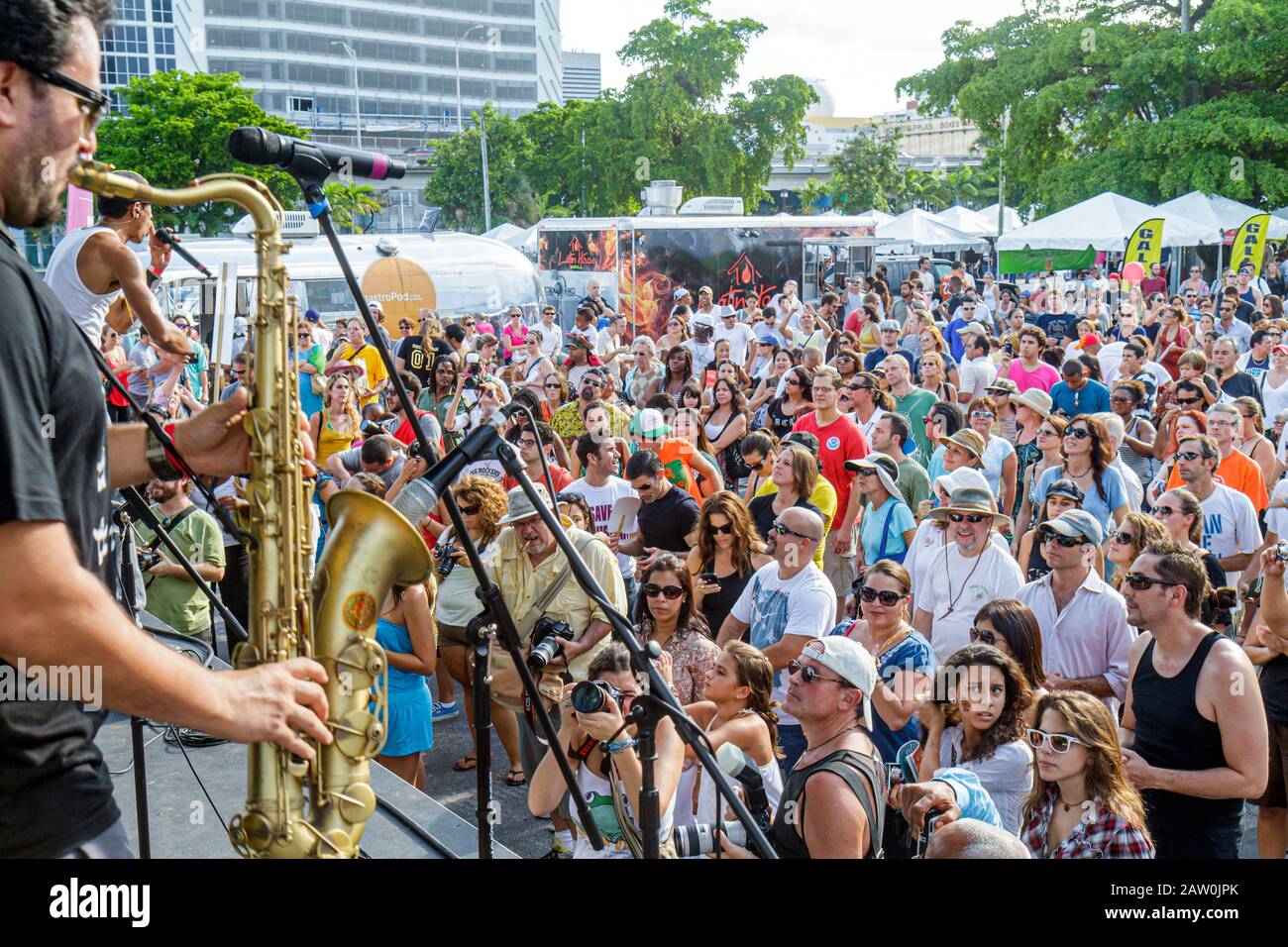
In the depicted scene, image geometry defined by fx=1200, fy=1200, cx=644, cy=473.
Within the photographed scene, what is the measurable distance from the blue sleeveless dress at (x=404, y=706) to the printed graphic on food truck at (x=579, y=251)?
58.8 ft

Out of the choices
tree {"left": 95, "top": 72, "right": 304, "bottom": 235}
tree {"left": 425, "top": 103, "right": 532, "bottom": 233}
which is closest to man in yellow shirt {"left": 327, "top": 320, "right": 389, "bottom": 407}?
tree {"left": 95, "top": 72, "right": 304, "bottom": 235}

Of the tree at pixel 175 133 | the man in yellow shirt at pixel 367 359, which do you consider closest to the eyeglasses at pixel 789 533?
the man in yellow shirt at pixel 367 359

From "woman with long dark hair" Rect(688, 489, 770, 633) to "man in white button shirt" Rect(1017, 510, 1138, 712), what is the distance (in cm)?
155

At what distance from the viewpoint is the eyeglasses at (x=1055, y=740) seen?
3.90 m

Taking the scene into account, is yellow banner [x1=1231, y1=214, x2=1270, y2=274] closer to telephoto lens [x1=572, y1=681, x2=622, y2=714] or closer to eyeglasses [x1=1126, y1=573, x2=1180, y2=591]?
eyeglasses [x1=1126, y1=573, x2=1180, y2=591]

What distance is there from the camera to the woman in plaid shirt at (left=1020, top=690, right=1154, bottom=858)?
379cm

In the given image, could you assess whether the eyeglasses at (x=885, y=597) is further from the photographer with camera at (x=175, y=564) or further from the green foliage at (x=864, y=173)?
the green foliage at (x=864, y=173)

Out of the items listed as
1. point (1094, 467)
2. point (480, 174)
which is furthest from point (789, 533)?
point (480, 174)

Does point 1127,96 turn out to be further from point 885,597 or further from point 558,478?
point 885,597

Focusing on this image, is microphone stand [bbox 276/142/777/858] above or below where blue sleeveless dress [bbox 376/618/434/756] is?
above

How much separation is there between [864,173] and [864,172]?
Answer: 5 cm

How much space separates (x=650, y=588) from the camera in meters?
5.56
